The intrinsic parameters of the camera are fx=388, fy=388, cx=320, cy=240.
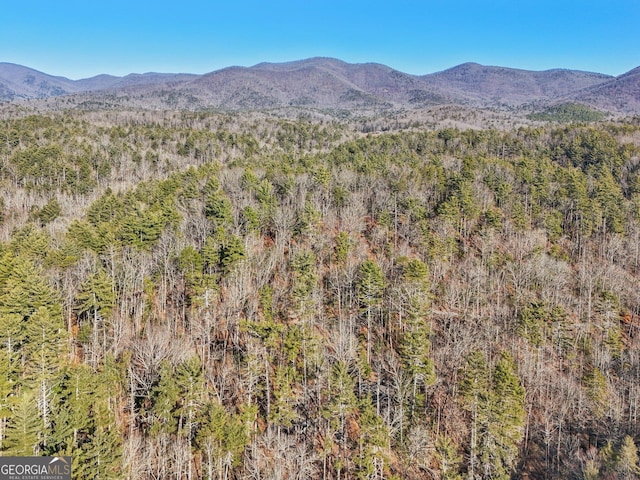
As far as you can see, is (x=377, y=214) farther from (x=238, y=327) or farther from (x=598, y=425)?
(x=598, y=425)

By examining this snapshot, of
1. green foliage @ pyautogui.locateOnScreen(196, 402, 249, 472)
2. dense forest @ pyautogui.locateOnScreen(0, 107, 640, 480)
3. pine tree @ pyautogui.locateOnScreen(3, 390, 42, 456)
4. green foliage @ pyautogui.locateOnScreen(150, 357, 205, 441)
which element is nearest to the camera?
pine tree @ pyautogui.locateOnScreen(3, 390, 42, 456)

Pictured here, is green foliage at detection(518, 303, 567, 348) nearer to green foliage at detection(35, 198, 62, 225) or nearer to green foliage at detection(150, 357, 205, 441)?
green foliage at detection(150, 357, 205, 441)

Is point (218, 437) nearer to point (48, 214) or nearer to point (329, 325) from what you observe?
point (329, 325)

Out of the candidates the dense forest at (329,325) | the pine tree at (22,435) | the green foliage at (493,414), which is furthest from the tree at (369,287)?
the pine tree at (22,435)

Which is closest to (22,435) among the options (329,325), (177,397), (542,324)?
(177,397)

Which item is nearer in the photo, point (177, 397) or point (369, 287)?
point (177, 397)

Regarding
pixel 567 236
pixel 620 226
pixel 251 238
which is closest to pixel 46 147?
pixel 251 238

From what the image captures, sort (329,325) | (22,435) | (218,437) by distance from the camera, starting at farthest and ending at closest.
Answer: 1. (329,325)
2. (218,437)
3. (22,435)

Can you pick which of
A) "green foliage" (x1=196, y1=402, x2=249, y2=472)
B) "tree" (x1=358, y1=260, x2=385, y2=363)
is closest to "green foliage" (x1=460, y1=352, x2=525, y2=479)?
"tree" (x1=358, y1=260, x2=385, y2=363)
